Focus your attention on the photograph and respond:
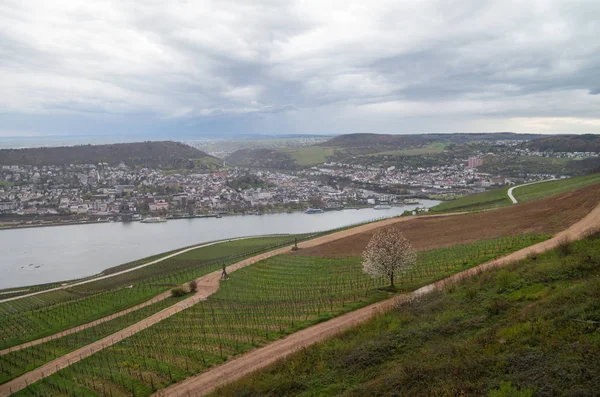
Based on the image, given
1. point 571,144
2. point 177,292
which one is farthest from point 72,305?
point 571,144

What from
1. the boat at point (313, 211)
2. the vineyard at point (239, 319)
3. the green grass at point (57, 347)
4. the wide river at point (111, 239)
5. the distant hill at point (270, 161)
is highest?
the distant hill at point (270, 161)

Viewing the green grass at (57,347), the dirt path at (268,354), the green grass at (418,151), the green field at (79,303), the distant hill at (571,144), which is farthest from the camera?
the green grass at (418,151)

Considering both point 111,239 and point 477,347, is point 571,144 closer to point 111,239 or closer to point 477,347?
point 111,239

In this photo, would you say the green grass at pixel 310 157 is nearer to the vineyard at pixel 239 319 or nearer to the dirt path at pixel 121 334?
the dirt path at pixel 121 334

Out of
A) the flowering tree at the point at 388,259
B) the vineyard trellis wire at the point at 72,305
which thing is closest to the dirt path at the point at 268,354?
Answer: the flowering tree at the point at 388,259

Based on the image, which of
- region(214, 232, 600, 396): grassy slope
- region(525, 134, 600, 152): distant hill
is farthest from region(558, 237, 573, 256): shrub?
region(525, 134, 600, 152): distant hill
